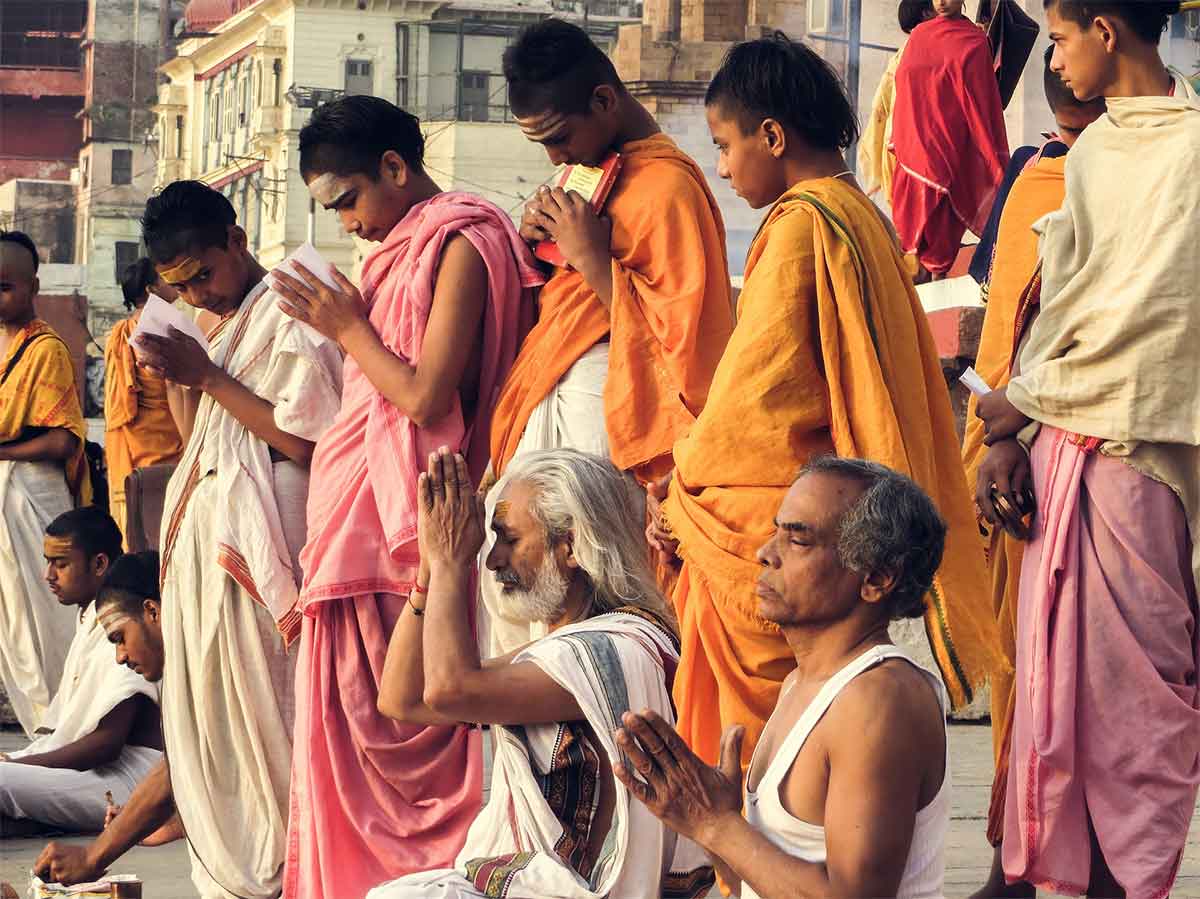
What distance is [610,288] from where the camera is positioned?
4.62m

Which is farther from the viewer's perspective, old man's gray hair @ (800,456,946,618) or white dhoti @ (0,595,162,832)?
white dhoti @ (0,595,162,832)

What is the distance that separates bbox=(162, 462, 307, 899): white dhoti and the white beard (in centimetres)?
150

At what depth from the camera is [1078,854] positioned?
402cm

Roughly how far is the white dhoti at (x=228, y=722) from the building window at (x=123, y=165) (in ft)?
103

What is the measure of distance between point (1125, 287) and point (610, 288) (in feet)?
3.71

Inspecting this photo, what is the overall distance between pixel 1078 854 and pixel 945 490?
717 mm

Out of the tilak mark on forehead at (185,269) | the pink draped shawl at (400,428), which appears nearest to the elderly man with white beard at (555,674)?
the pink draped shawl at (400,428)

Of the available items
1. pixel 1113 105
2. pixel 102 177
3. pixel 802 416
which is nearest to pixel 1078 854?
pixel 802 416

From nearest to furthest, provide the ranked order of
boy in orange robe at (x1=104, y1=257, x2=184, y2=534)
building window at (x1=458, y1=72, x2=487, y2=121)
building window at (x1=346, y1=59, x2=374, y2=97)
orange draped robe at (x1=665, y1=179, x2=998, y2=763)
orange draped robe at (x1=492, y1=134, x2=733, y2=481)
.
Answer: orange draped robe at (x1=665, y1=179, x2=998, y2=763) → orange draped robe at (x1=492, y1=134, x2=733, y2=481) → boy in orange robe at (x1=104, y1=257, x2=184, y2=534) → building window at (x1=458, y1=72, x2=487, y2=121) → building window at (x1=346, y1=59, x2=374, y2=97)

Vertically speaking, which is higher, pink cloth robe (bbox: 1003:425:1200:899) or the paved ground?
pink cloth robe (bbox: 1003:425:1200:899)

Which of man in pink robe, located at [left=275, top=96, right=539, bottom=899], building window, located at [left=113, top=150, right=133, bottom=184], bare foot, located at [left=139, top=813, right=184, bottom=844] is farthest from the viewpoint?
building window, located at [left=113, top=150, right=133, bottom=184]

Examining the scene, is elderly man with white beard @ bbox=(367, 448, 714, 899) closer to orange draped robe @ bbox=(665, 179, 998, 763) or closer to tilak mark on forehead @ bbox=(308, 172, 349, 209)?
orange draped robe @ bbox=(665, 179, 998, 763)

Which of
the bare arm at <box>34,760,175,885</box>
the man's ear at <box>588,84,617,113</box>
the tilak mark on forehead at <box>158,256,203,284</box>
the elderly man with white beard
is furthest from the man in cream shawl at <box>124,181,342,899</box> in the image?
the elderly man with white beard

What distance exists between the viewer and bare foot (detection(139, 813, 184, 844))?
6.25 metres
